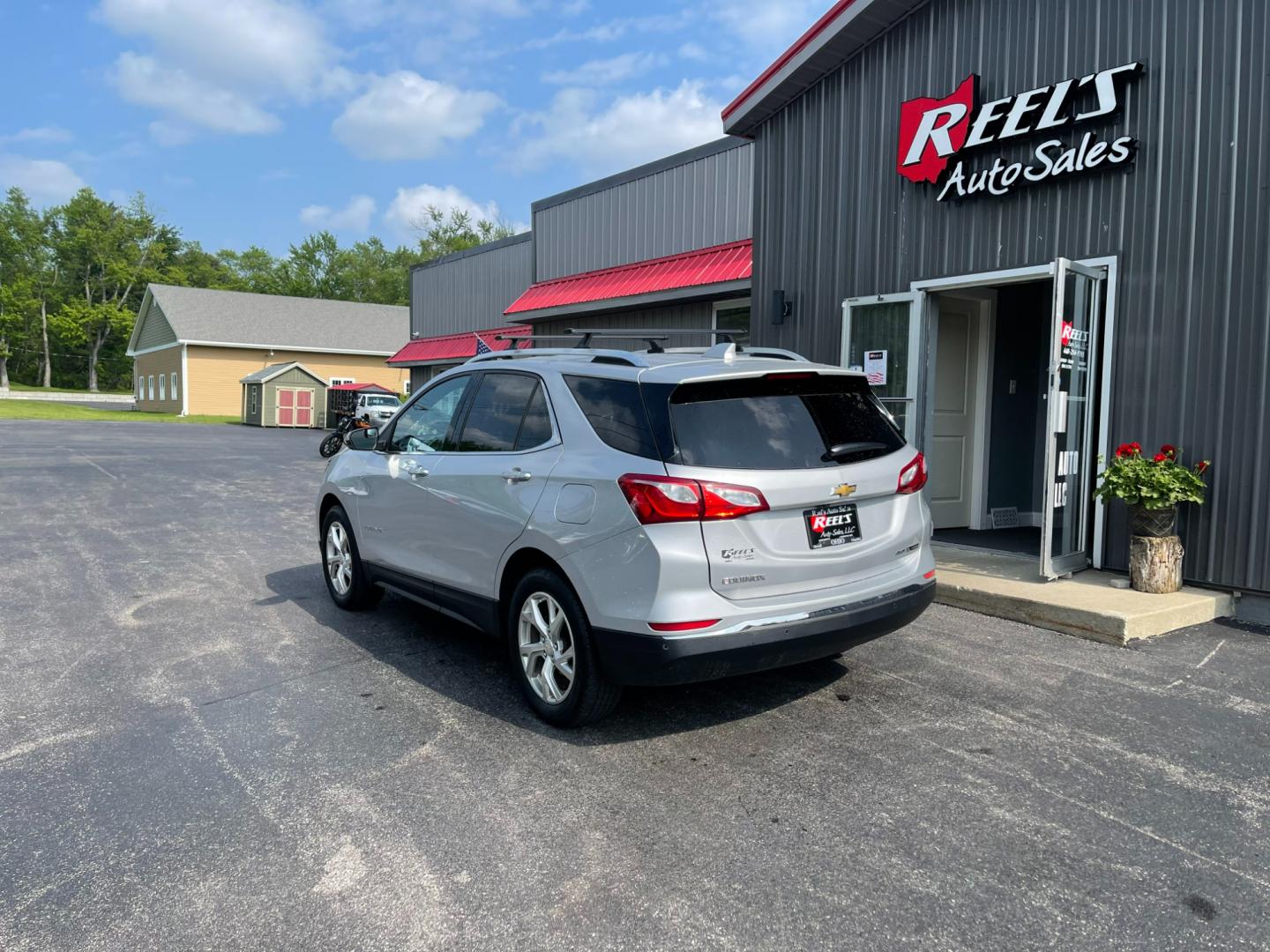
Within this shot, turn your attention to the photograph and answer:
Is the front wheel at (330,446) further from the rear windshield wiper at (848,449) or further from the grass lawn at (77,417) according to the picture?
the grass lawn at (77,417)

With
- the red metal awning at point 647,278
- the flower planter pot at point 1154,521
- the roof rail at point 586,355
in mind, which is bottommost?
the flower planter pot at point 1154,521

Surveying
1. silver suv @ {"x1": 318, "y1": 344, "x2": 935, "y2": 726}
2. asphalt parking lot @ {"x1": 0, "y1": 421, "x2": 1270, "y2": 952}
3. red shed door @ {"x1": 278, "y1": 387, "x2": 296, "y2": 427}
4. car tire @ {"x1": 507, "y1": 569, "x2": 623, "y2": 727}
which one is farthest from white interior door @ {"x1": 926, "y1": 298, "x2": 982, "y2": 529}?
red shed door @ {"x1": 278, "y1": 387, "x2": 296, "y2": 427}

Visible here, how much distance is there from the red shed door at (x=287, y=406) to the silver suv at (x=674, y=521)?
36.8 meters

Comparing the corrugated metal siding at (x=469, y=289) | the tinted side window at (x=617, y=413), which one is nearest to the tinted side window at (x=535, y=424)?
the tinted side window at (x=617, y=413)

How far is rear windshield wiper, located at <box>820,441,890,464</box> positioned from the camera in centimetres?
391

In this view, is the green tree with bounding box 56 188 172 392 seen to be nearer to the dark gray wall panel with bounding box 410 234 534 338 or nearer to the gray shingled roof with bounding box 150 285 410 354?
the gray shingled roof with bounding box 150 285 410 354

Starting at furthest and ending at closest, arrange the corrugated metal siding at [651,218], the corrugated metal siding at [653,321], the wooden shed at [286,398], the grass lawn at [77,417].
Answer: the wooden shed at [286,398]
the grass lawn at [77,417]
the corrugated metal siding at [653,321]
the corrugated metal siding at [651,218]

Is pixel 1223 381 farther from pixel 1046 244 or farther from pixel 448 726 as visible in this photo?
pixel 448 726

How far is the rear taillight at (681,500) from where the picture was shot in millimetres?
3531

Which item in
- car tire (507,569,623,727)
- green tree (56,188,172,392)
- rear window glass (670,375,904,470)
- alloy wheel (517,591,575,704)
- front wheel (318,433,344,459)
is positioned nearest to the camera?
rear window glass (670,375,904,470)

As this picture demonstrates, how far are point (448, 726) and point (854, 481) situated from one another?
2165 millimetres

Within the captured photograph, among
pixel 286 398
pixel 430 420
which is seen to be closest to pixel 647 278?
pixel 430 420

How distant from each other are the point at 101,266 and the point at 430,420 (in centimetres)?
8383

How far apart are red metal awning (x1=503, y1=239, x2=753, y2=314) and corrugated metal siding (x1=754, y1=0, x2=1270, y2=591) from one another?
409 centimetres
